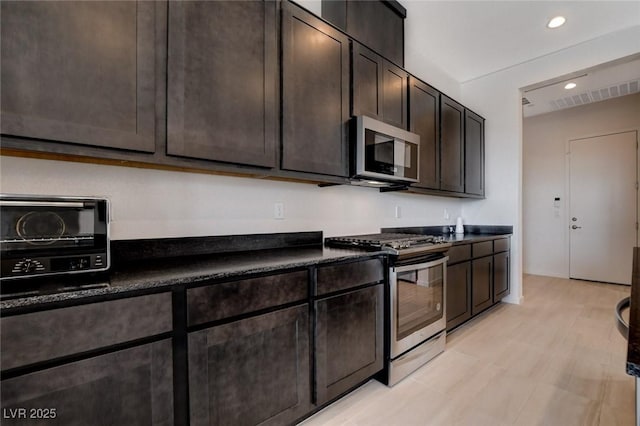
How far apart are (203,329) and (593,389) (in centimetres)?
247

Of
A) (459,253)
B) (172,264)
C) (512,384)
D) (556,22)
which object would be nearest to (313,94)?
(172,264)

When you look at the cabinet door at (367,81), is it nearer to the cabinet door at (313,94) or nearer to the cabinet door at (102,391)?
the cabinet door at (313,94)

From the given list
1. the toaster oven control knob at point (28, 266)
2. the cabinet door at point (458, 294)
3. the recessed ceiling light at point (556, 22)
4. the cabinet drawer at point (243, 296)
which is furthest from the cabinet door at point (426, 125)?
the toaster oven control knob at point (28, 266)

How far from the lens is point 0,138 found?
988 millimetres

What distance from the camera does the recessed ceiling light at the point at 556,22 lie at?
2.83 meters

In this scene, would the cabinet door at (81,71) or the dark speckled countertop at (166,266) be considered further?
the cabinet door at (81,71)

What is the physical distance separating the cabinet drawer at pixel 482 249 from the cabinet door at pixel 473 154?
26.6 inches

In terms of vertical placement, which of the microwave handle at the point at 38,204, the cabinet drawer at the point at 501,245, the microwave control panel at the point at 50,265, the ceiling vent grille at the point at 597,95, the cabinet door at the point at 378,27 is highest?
the ceiling vent grille at the point at 597,95

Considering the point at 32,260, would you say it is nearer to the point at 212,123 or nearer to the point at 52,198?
the point at 52,198

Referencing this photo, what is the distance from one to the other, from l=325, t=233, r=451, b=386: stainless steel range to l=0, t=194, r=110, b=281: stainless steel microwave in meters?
1.51

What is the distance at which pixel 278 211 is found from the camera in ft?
6.98

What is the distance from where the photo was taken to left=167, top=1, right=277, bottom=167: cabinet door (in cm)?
135

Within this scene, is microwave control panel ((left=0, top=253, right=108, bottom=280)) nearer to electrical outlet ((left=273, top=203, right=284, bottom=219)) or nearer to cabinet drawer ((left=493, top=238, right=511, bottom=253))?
electrical outlet ((left=273, top=203, right=284, bottom=219))

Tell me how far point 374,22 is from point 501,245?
2849 mm
